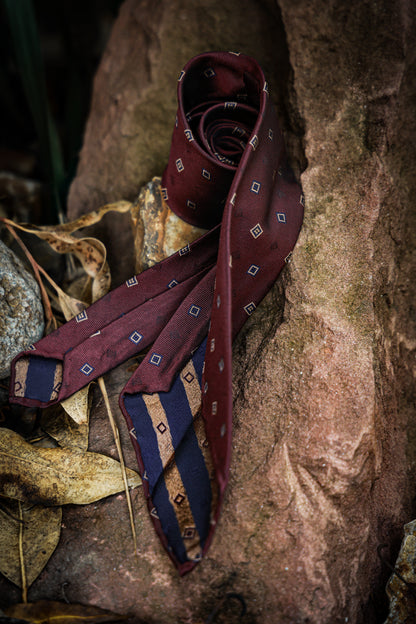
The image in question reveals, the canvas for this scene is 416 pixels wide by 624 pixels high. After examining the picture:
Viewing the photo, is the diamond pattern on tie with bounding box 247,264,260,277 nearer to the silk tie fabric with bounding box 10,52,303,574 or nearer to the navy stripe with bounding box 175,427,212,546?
the silk tie fabric with bounding box 10,52,303,574

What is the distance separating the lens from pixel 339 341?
2.49 feet

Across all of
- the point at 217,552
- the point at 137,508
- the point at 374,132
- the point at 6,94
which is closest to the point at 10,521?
the point at 137,508

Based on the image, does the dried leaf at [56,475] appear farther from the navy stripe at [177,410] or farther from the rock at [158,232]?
the rock at [158,232]

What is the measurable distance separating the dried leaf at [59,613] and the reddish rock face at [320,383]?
20 mm

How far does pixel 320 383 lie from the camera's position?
74 cm

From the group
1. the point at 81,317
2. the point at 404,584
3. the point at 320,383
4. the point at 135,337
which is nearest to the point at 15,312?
the point at 81,317

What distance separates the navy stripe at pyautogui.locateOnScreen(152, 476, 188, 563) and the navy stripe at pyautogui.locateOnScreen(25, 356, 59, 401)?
270mm

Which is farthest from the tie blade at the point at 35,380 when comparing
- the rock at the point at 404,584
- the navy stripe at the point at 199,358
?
the rock at the point at 404,584

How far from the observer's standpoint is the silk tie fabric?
0.70 m

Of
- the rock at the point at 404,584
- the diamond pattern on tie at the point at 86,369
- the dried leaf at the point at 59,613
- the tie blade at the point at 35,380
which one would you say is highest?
the diamond pattern on tie at the point at 86,369

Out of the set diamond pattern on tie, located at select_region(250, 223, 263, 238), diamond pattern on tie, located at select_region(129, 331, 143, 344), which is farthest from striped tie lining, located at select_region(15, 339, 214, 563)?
diamond pattern on tie, located at select_region(250, 223, 263, 238)

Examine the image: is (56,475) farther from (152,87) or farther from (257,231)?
(152,87)

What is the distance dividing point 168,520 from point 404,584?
37 cm

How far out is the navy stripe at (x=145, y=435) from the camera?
72 cm
